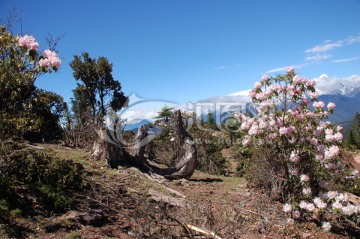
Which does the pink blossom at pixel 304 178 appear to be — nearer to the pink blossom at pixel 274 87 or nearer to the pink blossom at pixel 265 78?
the pink blossom at pixel 274 87

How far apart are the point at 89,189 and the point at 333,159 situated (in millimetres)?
5765

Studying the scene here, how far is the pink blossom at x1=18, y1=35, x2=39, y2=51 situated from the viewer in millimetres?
4387

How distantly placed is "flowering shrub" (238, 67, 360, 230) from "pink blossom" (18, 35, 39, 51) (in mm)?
4501

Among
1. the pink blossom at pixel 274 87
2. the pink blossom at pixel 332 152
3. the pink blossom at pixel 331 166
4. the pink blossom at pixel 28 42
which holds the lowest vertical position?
the pink blossom at pixel 331 166

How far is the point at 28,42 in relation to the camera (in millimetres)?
4441

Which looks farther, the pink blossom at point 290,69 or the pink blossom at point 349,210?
the pink blossom at point 290,69

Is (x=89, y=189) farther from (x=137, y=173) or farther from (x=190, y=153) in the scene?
(x=190, y=153)

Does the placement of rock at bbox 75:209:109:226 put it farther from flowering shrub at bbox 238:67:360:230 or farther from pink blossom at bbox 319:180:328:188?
pink blossom at bbox 319:180:328:188

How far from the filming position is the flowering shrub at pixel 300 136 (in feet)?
20.9

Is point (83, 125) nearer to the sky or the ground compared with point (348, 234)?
nearer to the sky

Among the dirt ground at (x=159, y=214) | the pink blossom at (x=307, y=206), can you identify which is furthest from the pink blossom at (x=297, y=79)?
the dirt ground at (x=159, y=214)

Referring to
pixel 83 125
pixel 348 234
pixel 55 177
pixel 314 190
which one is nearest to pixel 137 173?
pixel 55 177

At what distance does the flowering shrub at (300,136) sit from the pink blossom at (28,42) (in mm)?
4501

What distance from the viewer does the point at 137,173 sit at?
33.4 feet
